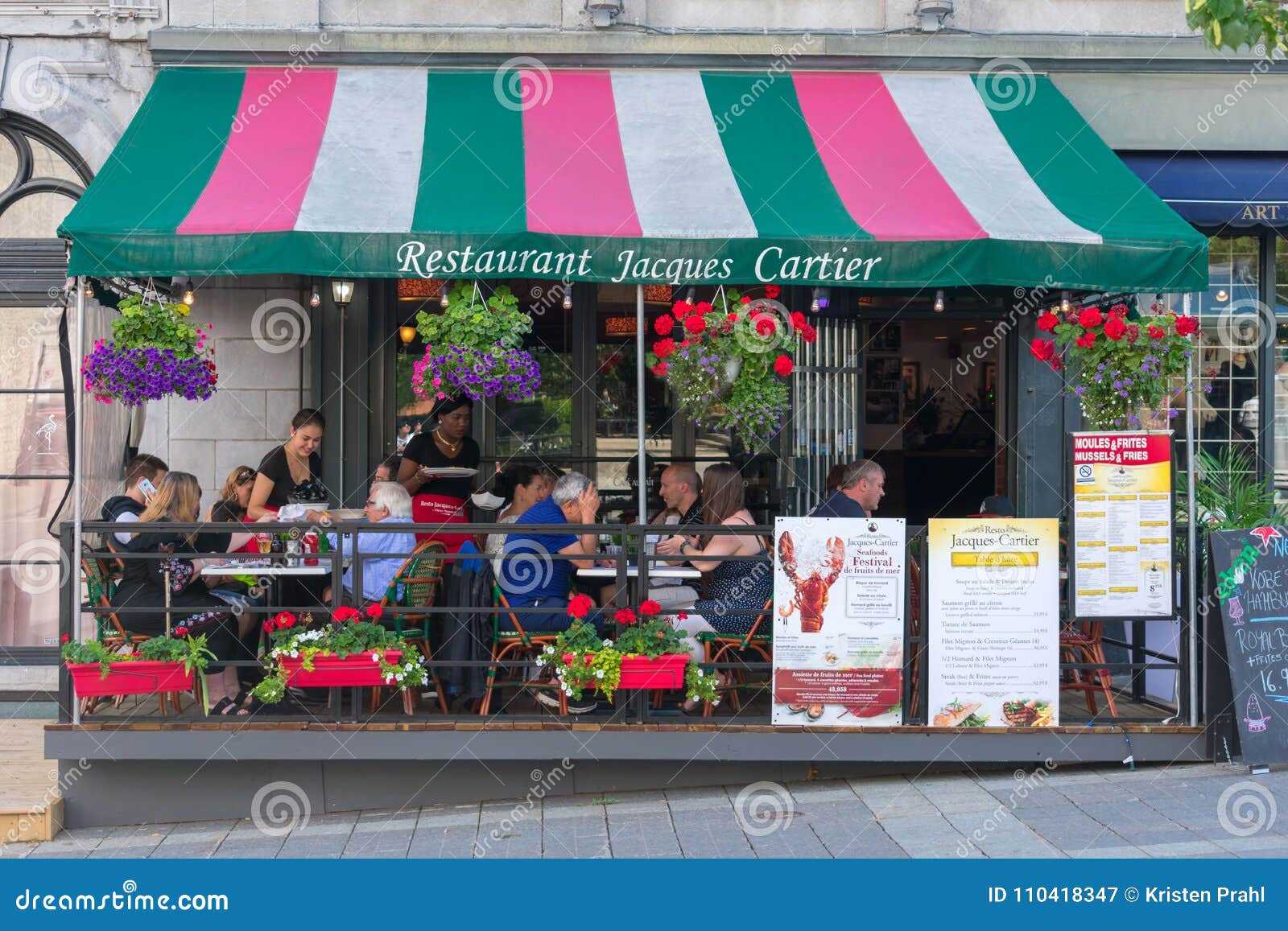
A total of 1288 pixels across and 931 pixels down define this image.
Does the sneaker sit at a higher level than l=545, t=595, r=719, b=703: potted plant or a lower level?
lower

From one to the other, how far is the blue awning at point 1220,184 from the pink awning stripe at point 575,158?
363 centimetres

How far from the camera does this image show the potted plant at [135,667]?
22.1ft

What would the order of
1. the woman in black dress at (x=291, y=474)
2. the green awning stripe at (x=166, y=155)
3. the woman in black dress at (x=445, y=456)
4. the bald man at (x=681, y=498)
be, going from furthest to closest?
the woman in black dress at (x=445, y=456) < the woman in black dress at (x=291, y=474) < the bald man at (x=681, y=498) < the green awning stripe at (x=166, y=155)

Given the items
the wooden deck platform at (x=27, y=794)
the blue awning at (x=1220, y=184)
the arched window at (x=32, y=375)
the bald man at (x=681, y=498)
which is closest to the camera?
the wooden deck platform at (x=27, y=794)

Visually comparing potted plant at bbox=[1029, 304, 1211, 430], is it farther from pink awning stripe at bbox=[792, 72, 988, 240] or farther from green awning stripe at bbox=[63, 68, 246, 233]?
green awning stripe at bbox=[63, 68, 246, 233]

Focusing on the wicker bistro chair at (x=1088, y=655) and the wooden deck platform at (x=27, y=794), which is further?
the wicker bistro chair at (x=1088, y=655)

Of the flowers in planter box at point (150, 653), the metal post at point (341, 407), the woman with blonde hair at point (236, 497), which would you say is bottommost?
the flowers in planter box at point (150, 653)

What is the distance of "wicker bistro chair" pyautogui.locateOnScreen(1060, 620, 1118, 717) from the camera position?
7.21 metres

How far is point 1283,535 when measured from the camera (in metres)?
7.04

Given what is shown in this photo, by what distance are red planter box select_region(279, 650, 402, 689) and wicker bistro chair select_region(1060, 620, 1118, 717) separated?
3.76 metres

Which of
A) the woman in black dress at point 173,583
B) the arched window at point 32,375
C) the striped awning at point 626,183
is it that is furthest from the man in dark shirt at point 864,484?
the arched window at point 32,375

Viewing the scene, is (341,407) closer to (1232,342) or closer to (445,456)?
(445,456)

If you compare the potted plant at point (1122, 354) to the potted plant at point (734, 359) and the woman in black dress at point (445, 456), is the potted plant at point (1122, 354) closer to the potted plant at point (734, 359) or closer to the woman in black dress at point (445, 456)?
the potted plant at point (734, 359)

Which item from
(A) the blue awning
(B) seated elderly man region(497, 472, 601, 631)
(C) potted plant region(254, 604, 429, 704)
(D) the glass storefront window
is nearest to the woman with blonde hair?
(C) potted plant region(254, 604, 429, 704)
